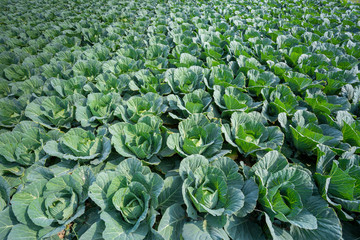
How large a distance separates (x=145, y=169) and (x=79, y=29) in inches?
224

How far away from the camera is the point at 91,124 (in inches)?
110

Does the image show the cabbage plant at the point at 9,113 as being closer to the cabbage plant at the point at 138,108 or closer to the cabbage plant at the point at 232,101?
the cabbage plant at the point at 138,108

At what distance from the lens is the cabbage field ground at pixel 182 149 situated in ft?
5.79

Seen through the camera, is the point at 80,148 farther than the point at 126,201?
Yes

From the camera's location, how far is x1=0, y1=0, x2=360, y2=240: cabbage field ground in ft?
5.79

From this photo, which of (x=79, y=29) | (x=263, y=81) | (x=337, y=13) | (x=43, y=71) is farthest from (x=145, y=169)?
(x=337, y=13)

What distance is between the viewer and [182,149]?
7.61ft

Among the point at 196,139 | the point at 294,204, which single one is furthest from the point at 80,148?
the point at 294,204

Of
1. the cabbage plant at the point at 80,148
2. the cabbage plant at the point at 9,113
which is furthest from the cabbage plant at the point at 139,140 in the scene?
the cabbage plant at the point at 9,113

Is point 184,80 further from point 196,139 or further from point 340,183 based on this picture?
point 340,183

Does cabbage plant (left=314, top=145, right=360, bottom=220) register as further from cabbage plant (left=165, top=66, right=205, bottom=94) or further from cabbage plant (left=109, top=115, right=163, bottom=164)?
cabbage plant (left=165, top=66, right=205, bottom=94)

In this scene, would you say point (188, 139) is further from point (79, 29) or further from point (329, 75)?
point (79, 29)

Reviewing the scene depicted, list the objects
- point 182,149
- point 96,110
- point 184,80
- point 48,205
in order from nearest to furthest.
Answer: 1. point 48,205
2. point 182,149
3. point 96,110
4. point 184,80

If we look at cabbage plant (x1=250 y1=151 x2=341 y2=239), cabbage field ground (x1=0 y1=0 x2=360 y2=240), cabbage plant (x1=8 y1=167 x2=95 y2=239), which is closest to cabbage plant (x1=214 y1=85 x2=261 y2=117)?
cabbage field ground (x1=0 y1=0 x2=360 y2=240)
